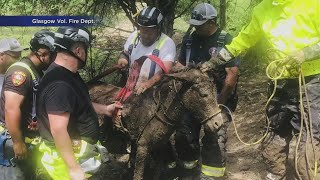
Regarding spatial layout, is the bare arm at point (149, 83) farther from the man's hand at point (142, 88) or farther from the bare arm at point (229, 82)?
the bare arm at point (229, 82)

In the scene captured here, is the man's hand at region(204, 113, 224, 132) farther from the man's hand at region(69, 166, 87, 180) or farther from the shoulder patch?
the shoulder patch

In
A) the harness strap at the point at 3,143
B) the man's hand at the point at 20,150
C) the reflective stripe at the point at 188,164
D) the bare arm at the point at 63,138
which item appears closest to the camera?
the bare arm at the point at 63,138

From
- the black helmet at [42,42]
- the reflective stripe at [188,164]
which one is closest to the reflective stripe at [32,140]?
the black helmet at [42,42]

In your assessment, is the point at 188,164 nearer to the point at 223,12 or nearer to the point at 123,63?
the point at 123,63

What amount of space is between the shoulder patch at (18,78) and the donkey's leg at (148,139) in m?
1.54

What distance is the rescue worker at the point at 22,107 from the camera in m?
4.16

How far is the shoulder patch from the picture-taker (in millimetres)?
4142

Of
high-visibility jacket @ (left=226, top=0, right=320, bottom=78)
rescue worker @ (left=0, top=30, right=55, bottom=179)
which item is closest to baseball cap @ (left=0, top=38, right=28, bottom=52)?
rescue worker @ (left=0, top=30, right=55, bottom=179)

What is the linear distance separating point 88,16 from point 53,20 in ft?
3.23

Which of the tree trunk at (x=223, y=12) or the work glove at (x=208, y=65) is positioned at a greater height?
the tree trunk at (x=223, y=12)

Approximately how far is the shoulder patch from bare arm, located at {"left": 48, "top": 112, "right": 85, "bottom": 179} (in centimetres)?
87

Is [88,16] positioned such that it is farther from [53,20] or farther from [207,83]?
[207,83]

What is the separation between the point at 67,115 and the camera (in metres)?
3.51

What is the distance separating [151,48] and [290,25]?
1.75 meters
